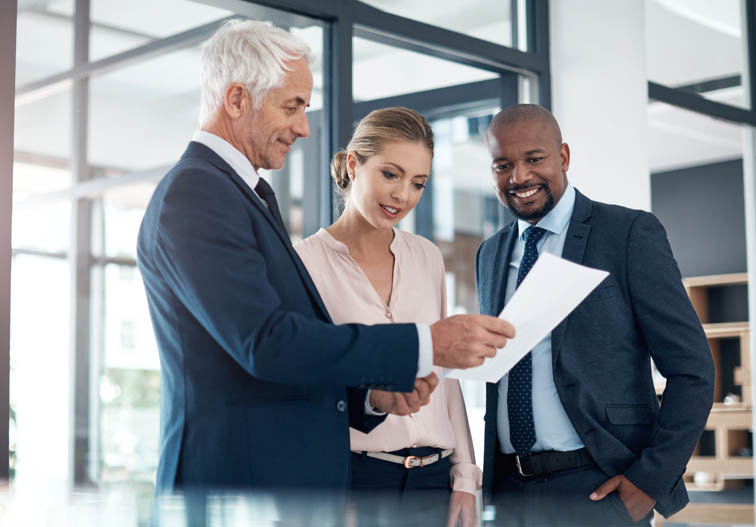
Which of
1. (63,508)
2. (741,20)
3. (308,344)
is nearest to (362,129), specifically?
(308,344)

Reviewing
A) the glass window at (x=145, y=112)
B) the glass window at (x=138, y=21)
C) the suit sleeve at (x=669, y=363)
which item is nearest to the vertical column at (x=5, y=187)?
the glass window at (x=138, y=21)

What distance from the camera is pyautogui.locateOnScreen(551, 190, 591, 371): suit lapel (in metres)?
1.91

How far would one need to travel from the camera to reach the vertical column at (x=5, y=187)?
216 centimetres

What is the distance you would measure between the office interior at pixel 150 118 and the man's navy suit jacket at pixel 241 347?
0.89 meters

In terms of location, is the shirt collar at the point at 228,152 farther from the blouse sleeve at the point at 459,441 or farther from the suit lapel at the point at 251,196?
the blouse sleeve at the point at 459,441

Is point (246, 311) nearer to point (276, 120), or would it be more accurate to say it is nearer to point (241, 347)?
point (241, 347)

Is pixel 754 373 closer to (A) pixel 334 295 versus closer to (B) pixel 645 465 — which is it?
(B) pixel 645 465

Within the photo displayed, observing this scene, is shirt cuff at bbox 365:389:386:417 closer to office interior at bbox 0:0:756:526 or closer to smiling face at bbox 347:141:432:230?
smiling face at bbox 347:141:432:230

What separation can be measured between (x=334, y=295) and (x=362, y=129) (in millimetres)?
383

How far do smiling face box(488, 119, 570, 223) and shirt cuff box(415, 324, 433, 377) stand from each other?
27.6 inches

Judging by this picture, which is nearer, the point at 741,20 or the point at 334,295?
the point at 334,295

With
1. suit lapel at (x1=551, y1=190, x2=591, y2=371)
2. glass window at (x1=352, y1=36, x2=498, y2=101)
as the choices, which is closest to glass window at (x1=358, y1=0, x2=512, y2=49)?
glass window at (x1=352, y1=36, x2=498, y2=101)

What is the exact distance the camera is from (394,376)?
4.54ft

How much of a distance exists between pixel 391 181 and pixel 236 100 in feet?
1.65
